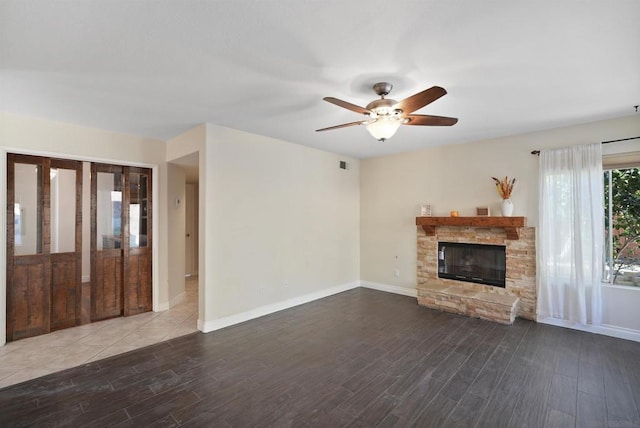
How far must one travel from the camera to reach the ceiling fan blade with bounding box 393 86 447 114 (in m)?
2.09

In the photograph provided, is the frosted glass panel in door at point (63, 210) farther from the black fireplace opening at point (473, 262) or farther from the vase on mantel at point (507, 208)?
the vase on mantel at point (507, 208)

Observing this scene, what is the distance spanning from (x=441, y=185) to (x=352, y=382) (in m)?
3.61

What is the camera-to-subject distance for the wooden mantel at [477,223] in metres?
4.06

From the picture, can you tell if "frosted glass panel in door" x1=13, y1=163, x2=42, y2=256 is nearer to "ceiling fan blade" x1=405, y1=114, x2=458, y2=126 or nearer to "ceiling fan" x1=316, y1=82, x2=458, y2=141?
"ceiling fan" x1=316, y1=82, x2=458, y2=141

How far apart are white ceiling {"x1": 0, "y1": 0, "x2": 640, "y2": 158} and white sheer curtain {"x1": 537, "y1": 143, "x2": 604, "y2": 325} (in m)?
0.62

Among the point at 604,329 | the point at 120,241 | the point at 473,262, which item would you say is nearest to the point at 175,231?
the point at 120,241

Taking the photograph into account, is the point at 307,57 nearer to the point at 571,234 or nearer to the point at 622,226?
the point at 571,234

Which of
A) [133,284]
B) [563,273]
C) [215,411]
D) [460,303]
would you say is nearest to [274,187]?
[133,284]

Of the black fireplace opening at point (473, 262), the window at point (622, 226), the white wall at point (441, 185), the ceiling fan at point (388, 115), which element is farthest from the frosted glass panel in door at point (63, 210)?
the window at point (622, 226)

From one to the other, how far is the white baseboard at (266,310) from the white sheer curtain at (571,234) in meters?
3.15

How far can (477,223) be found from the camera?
439 cm

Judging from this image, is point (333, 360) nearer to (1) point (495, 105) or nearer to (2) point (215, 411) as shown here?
(2) point (215, 411)

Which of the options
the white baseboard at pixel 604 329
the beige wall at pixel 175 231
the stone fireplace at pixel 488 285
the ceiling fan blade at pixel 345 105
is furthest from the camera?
the beige wall at pixel 175 231

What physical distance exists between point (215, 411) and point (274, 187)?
3.00 m
